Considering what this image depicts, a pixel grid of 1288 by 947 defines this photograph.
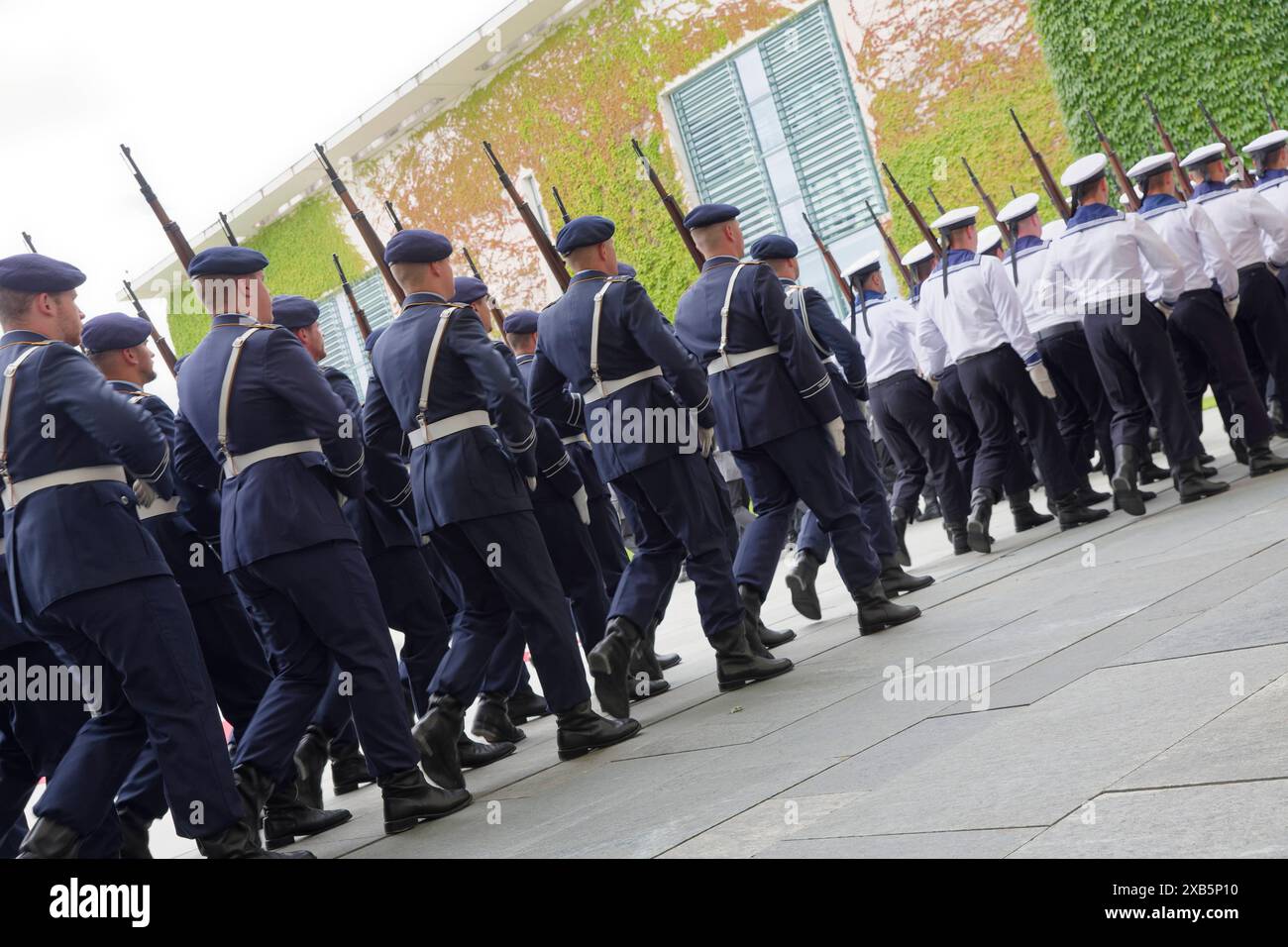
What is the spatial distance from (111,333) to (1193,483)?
5.81 metres

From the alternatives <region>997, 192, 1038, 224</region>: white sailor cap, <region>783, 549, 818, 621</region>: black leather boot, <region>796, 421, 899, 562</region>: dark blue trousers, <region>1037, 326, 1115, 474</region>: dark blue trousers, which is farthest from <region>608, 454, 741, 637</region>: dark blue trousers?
<region>997, 192, 1038, 224</region>: white sailor cap

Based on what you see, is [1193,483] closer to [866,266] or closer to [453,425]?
[866,266]

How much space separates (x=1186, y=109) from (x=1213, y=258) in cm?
540

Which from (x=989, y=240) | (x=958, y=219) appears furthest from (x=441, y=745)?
(x=989, y=240)

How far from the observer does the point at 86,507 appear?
4.25 meters

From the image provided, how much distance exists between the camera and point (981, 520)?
27.0 feet

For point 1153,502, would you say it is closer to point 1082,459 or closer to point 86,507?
point 1082,459

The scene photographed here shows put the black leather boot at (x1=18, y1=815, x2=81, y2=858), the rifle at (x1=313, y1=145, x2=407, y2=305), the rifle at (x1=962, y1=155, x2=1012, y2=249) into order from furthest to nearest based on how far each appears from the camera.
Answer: the rifle at (x1=962, y1=155, x2=1012, y2=249)
the rifle at (x1=313, y1=145, x2=407, y2=305)
the black leather boot at (x1=18, y1=815, x2=81, y2=858)

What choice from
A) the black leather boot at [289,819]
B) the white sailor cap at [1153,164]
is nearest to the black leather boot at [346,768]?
the black leather boot at [289,819]

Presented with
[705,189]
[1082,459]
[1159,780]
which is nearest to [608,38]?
[705,189]

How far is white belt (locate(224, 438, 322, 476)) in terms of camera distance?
4676mm

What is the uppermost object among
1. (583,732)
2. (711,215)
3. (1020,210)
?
(1020,210)

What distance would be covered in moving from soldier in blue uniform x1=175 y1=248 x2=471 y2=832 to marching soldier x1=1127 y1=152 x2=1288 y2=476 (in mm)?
5515

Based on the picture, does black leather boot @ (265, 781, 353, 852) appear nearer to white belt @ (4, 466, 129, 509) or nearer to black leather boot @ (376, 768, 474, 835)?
black leather boot @ (376, 768, 474, 835)
